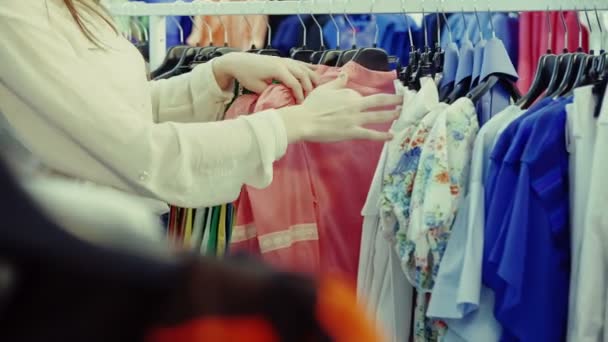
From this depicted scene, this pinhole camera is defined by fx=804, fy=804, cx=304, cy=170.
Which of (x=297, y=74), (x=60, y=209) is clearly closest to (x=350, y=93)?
(x=297, y=74)

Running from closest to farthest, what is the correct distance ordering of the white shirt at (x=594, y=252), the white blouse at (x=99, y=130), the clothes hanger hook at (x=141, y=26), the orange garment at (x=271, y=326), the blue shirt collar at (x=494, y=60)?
the orange garment at (x=271, y=326)
the white blouse at (x=99, y=130)
the white shirt at (x=594, y=252)
the blue shirt collar at (x=494, y=60)
the clothes hanger hook at (x=141, y=26)

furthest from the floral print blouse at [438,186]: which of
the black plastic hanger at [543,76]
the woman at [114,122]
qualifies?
the woman at [114,122]

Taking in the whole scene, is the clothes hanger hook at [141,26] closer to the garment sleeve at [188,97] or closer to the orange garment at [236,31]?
the orange garment at [236,31]

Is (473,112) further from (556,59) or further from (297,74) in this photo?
(297,74)

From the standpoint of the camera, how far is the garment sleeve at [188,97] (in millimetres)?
1252

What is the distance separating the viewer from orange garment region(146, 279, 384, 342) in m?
0.26

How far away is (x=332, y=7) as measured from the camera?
4.65 ft

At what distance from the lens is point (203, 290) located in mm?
Answer: 255

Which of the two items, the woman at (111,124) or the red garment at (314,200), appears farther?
the red garment at (314,200)

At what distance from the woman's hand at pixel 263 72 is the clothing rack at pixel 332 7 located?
7.9 inches

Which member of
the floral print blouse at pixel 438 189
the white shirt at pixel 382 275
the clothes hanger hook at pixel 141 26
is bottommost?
the white shirt at pixel 382 275

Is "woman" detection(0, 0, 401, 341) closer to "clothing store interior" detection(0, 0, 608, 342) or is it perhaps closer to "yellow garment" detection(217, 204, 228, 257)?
"clothing store interior" detection(0, 0, 608, 342)

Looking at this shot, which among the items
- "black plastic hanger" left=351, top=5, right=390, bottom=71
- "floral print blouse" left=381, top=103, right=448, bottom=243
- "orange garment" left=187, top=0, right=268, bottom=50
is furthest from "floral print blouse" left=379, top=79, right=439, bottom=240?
"orange garment" left=187, top=0, right=268, bottom=50

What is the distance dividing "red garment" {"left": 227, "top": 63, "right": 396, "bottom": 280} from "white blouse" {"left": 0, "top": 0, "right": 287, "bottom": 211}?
38cm
